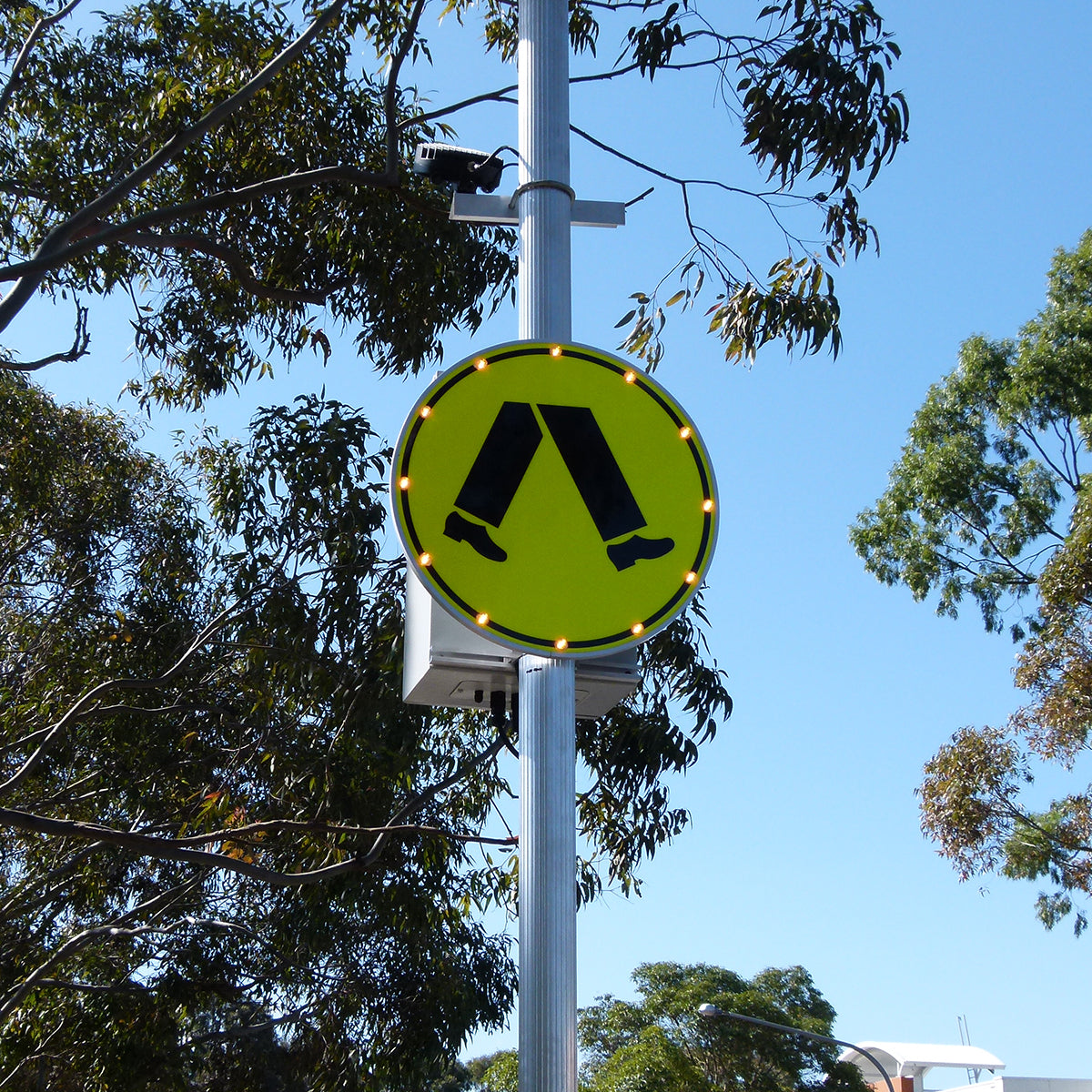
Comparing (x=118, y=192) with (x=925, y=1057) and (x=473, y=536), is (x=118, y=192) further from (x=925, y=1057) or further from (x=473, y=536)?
(x=925, y=1057)

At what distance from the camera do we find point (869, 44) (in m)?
6.95

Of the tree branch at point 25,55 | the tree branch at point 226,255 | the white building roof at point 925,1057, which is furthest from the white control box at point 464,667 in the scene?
the white building roof at point 925,1057

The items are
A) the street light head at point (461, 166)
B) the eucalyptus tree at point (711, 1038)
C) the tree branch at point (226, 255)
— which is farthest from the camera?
the eucalyptus tree at point (711, 1038)

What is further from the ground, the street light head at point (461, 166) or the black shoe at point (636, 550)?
the street light head at point (461, 166)

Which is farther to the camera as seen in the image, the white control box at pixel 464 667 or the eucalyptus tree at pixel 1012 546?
the eucalyptus tree at pixel 1012 546

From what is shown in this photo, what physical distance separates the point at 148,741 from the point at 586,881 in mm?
4201

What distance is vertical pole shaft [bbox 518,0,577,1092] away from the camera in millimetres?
1789

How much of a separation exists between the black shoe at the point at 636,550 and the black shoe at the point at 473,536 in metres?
0.17

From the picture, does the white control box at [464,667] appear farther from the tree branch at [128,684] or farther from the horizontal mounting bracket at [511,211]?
the tree branch at [128,684]

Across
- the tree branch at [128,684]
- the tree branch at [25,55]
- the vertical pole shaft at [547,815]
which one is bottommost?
the vertical pole shaft at [547,815]

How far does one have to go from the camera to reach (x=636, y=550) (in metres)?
2.03

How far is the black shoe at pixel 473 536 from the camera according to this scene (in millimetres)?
1968

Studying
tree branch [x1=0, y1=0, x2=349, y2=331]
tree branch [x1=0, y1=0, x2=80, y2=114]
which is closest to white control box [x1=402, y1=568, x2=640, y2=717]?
tree branch [x1=0, y1=0, x2=349, y2=331]

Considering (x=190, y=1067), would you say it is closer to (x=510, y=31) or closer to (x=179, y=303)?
(x=179, y=303)
